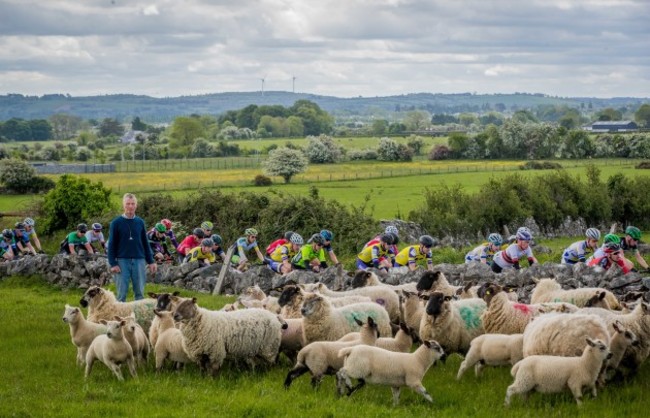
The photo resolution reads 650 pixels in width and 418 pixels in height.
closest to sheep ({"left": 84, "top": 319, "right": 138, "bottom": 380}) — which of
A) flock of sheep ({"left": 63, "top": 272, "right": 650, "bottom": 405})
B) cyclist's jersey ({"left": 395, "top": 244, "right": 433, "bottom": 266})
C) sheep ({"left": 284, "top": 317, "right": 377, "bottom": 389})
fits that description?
flock of sheep ({"left": 63, "top": 272, "right": 650, "bottom": 405})

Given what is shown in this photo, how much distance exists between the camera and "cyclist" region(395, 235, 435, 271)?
2359 centimetres

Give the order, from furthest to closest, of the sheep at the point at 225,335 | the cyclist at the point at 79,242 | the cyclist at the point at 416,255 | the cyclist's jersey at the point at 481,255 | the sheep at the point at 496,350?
the cyclist at the point at 79,242, the cyclist's jersey at the point at 481,255, the cyclist at the point at 416,255, the sheep at the point at 225,335, the sheep at the point at 496,350

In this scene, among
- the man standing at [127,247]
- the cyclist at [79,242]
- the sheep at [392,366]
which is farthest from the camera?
the cyclist at [79,242]

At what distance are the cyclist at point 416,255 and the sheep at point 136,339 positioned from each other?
359 inches

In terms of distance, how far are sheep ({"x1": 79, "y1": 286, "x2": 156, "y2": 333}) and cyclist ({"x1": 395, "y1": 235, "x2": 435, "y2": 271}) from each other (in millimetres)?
8263

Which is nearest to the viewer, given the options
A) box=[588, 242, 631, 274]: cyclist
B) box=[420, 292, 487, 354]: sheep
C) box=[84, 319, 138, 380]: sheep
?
box=[84, 319, 138, 380]: sheep

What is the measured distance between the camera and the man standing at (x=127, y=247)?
1852cm

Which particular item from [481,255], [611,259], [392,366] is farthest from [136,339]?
[481,255]

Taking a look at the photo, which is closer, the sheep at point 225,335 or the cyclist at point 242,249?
the sheep at point 225,335

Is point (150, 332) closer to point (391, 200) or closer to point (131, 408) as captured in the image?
point (131, 408)

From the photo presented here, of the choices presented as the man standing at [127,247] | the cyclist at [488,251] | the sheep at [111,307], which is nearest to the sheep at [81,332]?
the sheep at [111,307]

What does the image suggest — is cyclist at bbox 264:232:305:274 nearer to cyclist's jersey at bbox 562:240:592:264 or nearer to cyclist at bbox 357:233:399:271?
cyclist at bbox 357:233:399:271

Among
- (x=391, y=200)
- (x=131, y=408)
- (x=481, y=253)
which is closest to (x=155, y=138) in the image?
(x=391, y=200)

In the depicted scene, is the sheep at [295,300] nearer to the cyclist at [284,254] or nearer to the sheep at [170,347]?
the sheep at [170,347]
